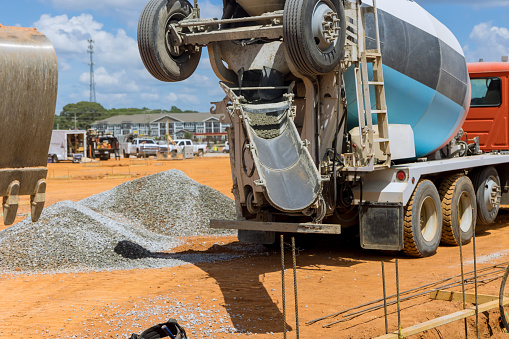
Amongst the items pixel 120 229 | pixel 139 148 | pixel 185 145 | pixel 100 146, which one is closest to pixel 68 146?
pixel 100 146

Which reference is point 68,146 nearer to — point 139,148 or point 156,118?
point 139,148

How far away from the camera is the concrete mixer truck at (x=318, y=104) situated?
29.2 ft

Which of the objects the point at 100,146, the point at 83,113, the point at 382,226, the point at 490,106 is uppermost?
the point at 83,113

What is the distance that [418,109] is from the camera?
11.1m

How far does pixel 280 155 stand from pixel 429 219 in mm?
3502

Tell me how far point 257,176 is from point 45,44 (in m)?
5.58

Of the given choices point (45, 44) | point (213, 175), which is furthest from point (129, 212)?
point (213, 175)

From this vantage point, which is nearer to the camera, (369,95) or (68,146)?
(369,95)

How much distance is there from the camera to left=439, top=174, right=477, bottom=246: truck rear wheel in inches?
451

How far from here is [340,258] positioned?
1086cm

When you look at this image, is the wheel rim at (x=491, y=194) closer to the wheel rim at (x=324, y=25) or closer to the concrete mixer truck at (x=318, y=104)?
the concrete mixer truck at (x=318, y=104)

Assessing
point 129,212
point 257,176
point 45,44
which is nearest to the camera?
point 45,44

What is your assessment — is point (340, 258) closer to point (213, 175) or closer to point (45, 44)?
point (45, 44)

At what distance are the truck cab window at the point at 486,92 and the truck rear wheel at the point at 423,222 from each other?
4738 millimetres
